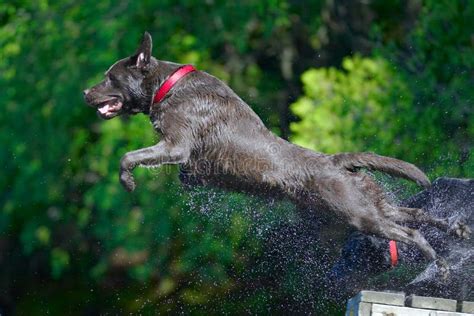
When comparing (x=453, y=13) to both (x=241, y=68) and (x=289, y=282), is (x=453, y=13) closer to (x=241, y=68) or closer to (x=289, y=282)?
(x=241, y=68)

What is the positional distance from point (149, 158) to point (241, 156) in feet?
1.86

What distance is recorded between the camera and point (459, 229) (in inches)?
288

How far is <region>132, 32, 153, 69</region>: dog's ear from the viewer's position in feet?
23.7

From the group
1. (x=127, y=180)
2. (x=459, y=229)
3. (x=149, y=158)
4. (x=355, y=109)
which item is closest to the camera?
(x=127, y=180)

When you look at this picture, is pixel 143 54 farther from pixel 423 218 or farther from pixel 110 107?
pixel 423 218

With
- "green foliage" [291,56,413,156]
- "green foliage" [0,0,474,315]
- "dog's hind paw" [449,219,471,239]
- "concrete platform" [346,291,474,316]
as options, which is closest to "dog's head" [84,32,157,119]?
"concrete platform" [346,291,474,316]

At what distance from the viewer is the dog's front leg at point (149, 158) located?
6.90 metres

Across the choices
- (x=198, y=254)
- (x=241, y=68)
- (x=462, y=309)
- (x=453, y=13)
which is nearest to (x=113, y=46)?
(x=241, y=68)

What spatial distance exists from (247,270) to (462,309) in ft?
13.6

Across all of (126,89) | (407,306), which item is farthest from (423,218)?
(126,89)

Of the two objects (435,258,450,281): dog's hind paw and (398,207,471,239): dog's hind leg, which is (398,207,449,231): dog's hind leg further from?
(435,258,450,281): dog's hind paw

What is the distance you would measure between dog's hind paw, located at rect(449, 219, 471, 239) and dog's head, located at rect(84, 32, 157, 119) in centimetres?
190

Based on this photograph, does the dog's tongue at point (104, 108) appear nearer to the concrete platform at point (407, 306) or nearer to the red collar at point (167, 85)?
the red collar at point (167, 85)

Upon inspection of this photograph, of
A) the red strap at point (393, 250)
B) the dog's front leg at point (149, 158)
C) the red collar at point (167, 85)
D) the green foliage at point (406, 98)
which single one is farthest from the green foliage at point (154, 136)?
the dog's front leg at point (149, 158)
